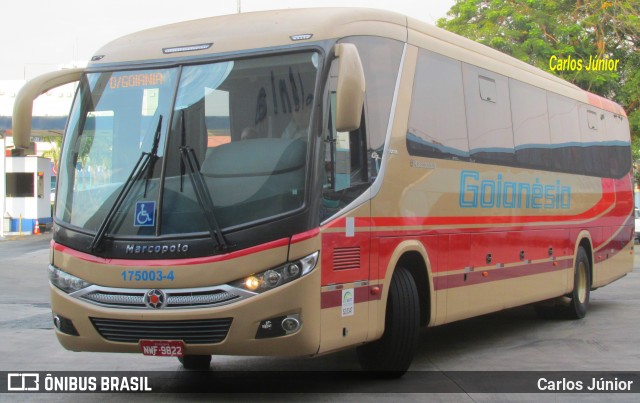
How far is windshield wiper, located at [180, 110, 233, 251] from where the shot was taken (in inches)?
295

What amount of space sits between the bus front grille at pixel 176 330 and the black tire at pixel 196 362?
76.0 inches

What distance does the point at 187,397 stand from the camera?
823 centimetres

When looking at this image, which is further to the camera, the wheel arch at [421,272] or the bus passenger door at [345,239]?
the wheel arch at [421,272]

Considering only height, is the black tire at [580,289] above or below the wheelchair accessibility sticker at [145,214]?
below

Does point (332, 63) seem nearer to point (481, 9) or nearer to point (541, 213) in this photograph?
point (541, 213)

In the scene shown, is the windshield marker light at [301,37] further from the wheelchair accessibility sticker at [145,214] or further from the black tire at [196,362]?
the black tire at [196,362]

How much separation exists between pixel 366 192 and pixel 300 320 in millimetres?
1493

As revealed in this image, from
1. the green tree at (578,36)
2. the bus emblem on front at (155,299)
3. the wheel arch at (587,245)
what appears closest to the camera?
the bus emblem on front at (155,299)

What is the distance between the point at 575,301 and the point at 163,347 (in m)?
8.56

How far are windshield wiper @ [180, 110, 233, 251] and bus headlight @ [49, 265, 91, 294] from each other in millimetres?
1173

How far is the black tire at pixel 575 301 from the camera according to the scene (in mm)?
14570

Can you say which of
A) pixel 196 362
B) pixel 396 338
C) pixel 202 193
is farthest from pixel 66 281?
pixel 396 338

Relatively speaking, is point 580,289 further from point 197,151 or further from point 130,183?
point 130,183

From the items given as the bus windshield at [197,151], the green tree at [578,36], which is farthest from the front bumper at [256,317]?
the green tree at [578,36]
